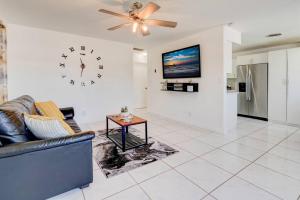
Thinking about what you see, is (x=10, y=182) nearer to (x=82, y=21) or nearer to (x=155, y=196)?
(x=155, y=196)

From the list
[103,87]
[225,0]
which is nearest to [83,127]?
[103,87]

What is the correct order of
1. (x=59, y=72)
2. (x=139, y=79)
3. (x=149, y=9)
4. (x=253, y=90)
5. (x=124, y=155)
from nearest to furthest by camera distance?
(x=149, y=9)
(x=124, y=155)
(x=59, y=72)
(x=253, y=90)
(x=139, y=79)

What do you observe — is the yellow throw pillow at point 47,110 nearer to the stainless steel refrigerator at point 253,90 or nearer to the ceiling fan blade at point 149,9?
the ceiling fan blade at point 149,9

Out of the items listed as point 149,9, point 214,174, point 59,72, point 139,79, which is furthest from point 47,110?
point 139,79

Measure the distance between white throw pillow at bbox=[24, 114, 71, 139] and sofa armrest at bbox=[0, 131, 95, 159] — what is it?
4.1 inches

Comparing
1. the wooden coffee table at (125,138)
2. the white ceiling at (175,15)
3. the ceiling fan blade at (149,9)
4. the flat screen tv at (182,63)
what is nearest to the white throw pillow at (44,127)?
the wooden coffee table at (125,138)

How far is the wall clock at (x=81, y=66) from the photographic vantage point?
407cm

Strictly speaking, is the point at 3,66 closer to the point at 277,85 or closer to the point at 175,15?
the point at 175,15

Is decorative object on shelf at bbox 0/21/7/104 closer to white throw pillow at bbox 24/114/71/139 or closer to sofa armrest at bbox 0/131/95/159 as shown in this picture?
white throw pillow at bbox 24/114/71/139

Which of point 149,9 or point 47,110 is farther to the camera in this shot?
point 47,110

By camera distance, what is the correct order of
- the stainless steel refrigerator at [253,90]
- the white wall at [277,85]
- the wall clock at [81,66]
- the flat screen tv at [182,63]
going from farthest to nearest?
the stainless steel refrigerator at [253,90]
the white wall at [277,85]
the wall clock at [81,66]
the flat screen tv at [182,63]

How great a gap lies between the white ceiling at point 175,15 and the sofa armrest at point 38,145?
6.73ft

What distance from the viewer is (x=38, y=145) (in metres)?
1.47

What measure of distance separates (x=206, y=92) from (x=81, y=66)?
3383mm
